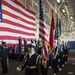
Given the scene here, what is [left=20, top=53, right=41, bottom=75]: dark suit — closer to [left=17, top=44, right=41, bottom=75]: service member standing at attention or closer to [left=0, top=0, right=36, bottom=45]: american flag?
[left=17, top=44, right=41, bottom=75]: service member standing at attention

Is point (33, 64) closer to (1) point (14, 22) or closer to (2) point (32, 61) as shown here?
(2) point (32, 61)

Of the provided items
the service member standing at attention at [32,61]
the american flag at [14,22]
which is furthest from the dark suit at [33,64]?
the american flag at [14,22]

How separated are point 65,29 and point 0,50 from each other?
91.8 ft

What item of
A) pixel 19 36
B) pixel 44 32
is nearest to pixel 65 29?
pixel 19 36

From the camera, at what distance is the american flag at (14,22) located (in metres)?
11.5

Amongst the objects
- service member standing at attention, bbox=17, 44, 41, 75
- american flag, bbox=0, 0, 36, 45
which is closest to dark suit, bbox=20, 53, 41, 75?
service member standing at attention, bbox=17, 44, 41, 75

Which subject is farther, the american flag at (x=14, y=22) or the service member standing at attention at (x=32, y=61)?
the american flag at (x=14, y=22)

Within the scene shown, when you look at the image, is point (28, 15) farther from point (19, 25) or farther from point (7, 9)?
point (7, 9)

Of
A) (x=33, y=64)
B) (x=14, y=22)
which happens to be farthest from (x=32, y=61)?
(x=14, y=22)

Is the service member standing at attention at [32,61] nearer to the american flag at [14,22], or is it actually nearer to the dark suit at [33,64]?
the dark suit at [33,64]

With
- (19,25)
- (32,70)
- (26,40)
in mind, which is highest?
(19,25)

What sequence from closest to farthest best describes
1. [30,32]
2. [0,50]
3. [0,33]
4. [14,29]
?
1. [0,50]
2. [0,33]
3. [14,29]
4. [30,32]

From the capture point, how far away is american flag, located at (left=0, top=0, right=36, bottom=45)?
11500mm

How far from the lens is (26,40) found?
15109 millimetres
